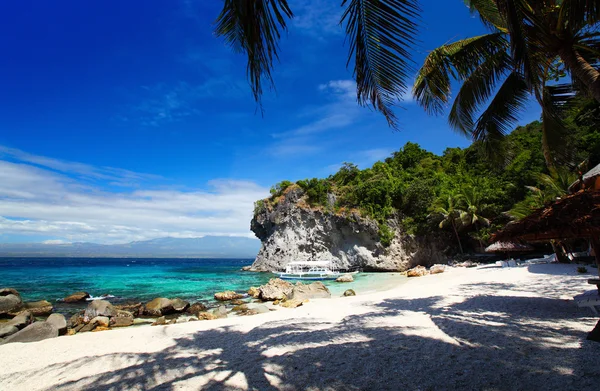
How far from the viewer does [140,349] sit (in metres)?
6.02

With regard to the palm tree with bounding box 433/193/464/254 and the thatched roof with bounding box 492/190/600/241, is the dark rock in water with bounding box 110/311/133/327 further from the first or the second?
the palm tree with bounding box 433/193/464/254

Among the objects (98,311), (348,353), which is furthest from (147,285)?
(348,353)

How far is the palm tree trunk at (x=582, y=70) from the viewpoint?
4.22 m

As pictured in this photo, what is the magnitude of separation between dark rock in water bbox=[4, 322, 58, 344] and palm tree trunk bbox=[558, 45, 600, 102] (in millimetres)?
13638

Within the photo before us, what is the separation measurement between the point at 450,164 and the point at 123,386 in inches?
1713

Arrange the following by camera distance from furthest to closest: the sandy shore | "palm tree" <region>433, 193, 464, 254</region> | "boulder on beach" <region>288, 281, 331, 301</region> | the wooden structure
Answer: "palm tree" <region>433, 193, 464, 254</region>
"boulder on beach" <region>288, 281, 331, 301</region>
the wooden structure
the sandy shore

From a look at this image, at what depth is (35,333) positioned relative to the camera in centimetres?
842

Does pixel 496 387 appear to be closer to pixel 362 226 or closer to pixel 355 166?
pixel 362 226

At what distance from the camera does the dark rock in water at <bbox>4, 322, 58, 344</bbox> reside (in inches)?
320

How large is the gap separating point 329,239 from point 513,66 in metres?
31.8

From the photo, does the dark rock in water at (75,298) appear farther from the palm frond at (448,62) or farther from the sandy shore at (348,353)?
the palm frond at (448,62)

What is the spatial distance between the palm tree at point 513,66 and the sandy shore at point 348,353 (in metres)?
3.24

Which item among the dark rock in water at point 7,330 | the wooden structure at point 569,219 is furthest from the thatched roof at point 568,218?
the dark rock in water at point 7,330

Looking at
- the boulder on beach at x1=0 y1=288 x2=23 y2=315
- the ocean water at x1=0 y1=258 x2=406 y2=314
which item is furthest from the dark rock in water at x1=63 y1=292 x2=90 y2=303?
A: the boulder on beach at x1=0 y1=288 x2=23 y2=315
